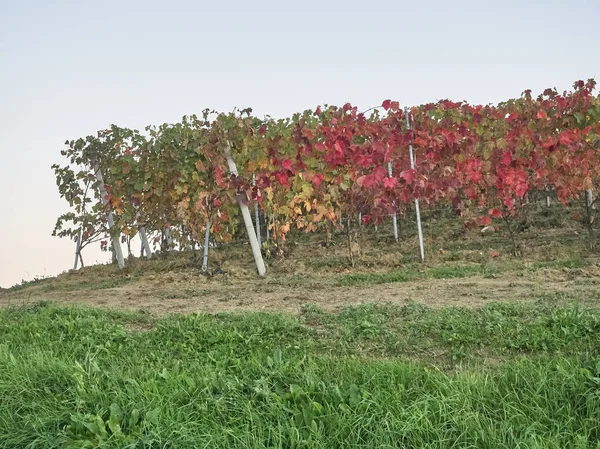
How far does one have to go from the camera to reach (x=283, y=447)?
268cm

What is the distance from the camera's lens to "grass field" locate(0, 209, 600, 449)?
2.72 m

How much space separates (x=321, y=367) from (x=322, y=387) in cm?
46

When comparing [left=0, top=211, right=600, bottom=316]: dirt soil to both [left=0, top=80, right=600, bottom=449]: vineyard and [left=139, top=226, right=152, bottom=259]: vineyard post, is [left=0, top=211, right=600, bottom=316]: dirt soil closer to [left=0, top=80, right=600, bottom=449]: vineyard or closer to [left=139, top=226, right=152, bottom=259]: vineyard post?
[left=0, top=80, right=600, bottom=449]: vineyard

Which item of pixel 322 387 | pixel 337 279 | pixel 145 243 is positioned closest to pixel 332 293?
pixel 337 279

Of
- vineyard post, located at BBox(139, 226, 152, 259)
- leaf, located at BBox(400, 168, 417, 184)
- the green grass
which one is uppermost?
leaf, located at BBox(400, 168, 417, 184)

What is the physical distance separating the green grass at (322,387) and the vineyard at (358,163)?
4.16 meters

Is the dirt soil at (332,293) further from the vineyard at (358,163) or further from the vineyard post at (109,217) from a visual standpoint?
the vineyard post at (109,217)

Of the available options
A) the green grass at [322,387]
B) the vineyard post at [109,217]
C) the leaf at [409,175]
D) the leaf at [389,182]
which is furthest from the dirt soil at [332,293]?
the vineyard post at [109,217]

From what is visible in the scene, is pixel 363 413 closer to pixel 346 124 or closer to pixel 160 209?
pixel 346 124

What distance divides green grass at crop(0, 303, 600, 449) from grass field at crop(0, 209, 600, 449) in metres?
0.01

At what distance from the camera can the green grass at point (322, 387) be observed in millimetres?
2691

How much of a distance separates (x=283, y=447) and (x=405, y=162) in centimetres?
661

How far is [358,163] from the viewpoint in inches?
323

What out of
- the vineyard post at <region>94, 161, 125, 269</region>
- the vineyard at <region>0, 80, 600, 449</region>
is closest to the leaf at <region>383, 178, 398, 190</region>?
the vineyard at <region>0, 80, 600, 449</region>
